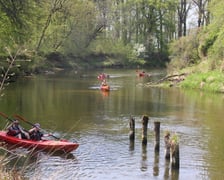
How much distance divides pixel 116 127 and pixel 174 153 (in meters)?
7.61

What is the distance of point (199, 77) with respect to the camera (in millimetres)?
40375

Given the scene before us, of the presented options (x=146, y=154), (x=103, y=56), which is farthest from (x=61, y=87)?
(x=103, y=56)

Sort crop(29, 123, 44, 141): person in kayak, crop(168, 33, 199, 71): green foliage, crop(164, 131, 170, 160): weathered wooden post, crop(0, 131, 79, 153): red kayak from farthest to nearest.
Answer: crop(168, 33, 199, 71): green foliage, crop(29, 123, 44, 141): person in kayak, crop(0, 131, 79, 153): red kayak, crop(164, 131, 170, 160): weathered wooden post

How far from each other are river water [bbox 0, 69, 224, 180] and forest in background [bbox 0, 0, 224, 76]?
1006 cm

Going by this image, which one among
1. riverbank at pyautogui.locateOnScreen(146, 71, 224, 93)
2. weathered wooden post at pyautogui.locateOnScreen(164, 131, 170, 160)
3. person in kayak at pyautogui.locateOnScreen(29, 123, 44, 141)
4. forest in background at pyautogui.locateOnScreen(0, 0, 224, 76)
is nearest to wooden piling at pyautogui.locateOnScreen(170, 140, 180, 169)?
weathered wooden post at pyautogui.locateOnScreen(164, 131, 170, 160)

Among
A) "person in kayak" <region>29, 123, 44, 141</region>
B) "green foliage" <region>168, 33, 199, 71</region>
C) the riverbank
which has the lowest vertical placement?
"person in kayak" <region>29, 123, 44, 141</region>

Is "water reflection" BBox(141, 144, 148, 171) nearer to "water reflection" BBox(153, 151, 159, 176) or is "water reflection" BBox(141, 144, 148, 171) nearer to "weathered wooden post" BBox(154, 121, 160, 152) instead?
"water reflection" BBox(153, 151, 159, 176)

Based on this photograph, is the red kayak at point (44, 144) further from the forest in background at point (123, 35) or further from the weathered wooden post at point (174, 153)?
the forest in background at point (123, 35)

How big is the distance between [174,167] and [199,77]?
87.0ft

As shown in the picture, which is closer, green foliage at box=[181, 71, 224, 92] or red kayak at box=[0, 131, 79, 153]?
red kayak at box=[0, 131, 79, 153]

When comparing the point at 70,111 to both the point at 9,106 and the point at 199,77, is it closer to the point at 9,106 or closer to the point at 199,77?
the point at 9,106

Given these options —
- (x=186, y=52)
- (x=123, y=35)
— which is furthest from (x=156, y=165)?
(x=123, y=35)

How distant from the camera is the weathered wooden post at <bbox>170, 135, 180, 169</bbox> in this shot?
14.2m

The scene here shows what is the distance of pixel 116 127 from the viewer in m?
21.9
